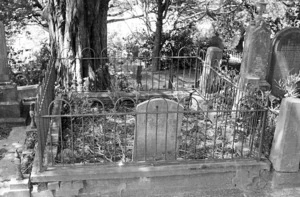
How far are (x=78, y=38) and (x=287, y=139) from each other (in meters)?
3.96

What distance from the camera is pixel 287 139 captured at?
15.1ft

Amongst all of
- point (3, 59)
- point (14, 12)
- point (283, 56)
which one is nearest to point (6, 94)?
point (3, 59)

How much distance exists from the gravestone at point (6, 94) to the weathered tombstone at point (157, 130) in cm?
306

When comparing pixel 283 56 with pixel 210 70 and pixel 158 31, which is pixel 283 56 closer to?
pixel 210 70

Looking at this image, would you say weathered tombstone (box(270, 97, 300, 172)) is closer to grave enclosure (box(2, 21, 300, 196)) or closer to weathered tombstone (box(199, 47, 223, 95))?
grave enclosure (box(2, 21, 300, 196))

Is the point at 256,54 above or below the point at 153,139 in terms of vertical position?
above

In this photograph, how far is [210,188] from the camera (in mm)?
4863

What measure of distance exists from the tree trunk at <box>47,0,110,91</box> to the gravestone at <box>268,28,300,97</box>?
3.86m

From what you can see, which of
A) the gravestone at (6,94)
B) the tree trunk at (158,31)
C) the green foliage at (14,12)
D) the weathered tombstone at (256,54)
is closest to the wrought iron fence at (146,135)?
the weathered tombstone at (256,54)

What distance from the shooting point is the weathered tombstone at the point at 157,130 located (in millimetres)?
4625

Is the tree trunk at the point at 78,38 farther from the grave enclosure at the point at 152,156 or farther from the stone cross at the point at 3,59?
the grave enclosure at the point at 152,156

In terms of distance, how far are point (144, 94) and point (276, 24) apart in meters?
7.53

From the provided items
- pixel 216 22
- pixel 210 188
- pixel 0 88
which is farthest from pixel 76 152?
pixel 216 22

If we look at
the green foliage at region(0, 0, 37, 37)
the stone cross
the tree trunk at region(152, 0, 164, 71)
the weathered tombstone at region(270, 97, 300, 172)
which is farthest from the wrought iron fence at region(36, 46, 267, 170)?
the green foliage at region(0, 0, 37, 37)
